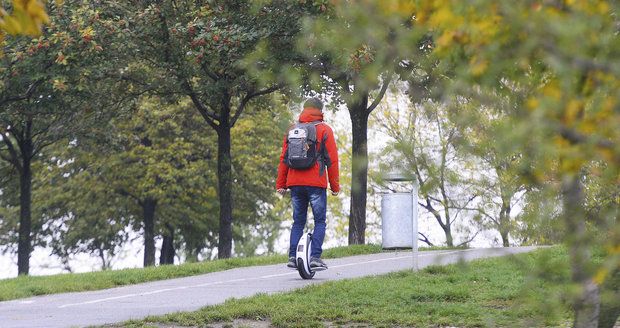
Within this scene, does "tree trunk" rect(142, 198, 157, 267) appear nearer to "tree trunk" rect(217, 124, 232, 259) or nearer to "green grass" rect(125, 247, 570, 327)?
"tree trunk" rect(217, 124, 232, 259)

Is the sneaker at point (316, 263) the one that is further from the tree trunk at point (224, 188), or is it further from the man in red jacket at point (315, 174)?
the tree trunk at point (224, 188)

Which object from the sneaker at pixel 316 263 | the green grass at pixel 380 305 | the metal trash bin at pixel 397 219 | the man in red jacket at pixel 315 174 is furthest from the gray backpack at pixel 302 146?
the metal trash bin at pixel 397 219

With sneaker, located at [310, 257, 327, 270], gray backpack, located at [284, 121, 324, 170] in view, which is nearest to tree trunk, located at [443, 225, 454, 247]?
gray backpack, located at [284, 121, 324, 170]

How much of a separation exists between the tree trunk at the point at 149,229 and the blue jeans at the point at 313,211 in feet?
77.6

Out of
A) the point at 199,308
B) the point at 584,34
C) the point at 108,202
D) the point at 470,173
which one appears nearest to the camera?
the point at 584,34

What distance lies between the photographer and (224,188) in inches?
1001

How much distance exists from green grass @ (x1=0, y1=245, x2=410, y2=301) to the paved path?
1.19 feet

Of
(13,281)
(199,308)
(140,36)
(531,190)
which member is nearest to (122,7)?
(140,36)

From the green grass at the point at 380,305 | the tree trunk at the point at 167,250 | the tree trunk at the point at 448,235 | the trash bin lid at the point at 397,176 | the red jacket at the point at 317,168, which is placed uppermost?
the tree trunk at the point at 167,250

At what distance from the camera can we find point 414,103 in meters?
4.83

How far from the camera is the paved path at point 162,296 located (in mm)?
10352

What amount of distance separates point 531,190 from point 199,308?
20.9 ft

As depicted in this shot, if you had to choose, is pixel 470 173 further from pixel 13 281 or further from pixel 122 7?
pixel 122 7

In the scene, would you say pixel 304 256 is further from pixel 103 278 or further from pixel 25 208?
pixel 25 208
